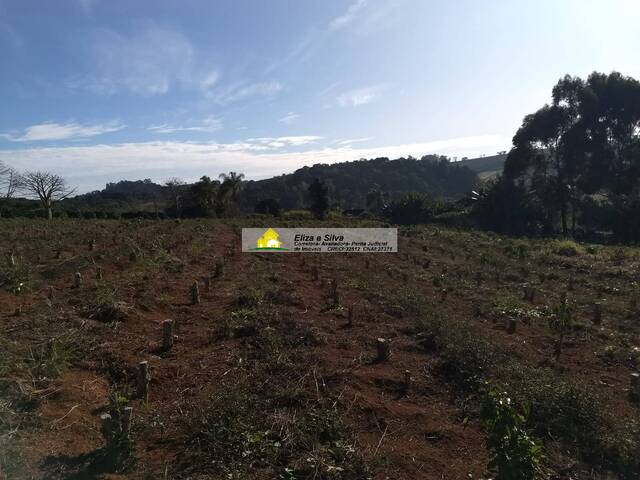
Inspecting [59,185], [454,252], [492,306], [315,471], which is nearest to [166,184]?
[59,185]

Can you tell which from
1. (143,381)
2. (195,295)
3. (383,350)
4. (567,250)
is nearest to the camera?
(143,381)

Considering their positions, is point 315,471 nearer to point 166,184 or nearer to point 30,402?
point 30,402

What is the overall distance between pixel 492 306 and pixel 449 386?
12.2ft

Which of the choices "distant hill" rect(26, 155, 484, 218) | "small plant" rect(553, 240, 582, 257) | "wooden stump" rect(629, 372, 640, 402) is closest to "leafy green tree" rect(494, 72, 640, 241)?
"small plant" rect(553, 240, 582, 257)

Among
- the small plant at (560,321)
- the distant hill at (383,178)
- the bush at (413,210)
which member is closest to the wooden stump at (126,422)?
the small plant at (560,321)

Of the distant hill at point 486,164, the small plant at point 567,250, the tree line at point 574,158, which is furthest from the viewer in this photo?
the distant hill at point 486,164

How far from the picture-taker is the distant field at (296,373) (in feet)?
10.4

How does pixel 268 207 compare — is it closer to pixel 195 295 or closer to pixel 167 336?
pixel 195 295

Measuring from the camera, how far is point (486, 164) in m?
96.3

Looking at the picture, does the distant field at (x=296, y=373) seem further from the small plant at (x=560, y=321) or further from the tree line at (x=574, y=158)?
the tree line at (x=574, y=158)

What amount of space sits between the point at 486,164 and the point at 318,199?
7747cm

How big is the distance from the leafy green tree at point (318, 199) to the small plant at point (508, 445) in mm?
27182

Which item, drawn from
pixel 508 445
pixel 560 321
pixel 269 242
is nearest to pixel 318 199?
pixel 269 242

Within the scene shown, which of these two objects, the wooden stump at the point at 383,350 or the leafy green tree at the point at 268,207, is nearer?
the wooden stump at the point at 383,350
